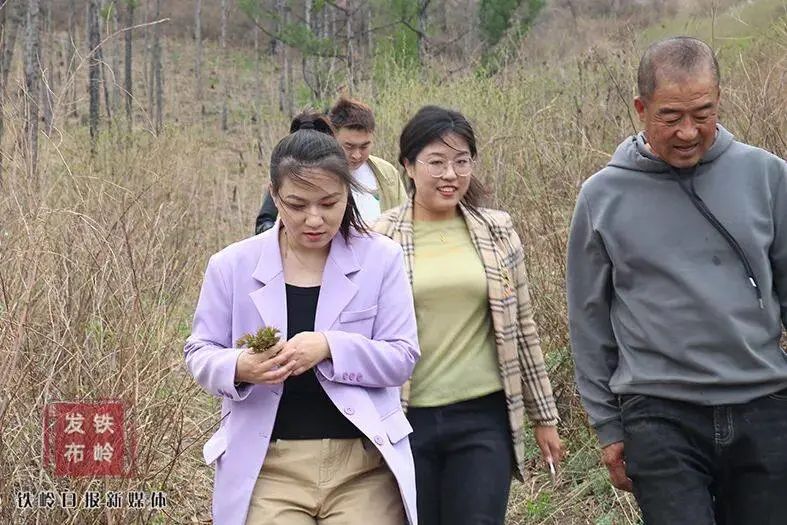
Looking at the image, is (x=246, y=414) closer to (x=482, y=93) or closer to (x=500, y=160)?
(x=500, y=160)

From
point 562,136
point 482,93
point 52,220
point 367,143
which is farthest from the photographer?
point 482,93

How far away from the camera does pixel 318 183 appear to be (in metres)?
2.47

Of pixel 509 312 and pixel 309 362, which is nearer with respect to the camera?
pixel 309 362

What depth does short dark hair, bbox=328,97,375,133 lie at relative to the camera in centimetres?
454

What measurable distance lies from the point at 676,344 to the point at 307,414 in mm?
938

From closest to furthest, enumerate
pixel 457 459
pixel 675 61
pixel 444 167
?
pixel 675 61 < pixel 457 459 < pixel 444 167

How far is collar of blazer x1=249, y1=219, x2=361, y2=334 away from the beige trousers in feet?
0.99

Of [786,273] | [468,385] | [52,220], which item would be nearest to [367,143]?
[52,220]

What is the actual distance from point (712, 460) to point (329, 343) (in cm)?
100

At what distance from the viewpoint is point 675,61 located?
2.39m

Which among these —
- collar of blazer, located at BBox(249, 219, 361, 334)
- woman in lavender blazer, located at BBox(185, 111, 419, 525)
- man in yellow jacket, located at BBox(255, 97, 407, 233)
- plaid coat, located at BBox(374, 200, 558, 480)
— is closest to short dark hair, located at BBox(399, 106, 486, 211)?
plaid coat, located at BBox(374, 200, 558, 480)
